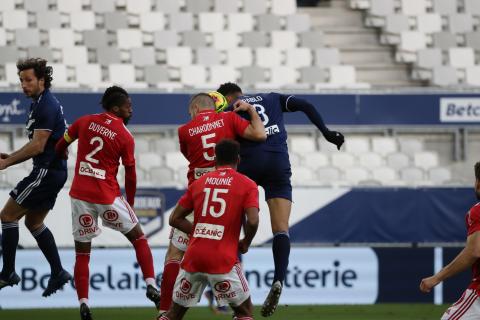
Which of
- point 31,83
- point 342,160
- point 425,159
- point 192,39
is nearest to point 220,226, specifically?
point 31,83

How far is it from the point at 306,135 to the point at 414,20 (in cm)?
380

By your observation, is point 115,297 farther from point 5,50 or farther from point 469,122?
point 469,122

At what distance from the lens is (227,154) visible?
8406 mm

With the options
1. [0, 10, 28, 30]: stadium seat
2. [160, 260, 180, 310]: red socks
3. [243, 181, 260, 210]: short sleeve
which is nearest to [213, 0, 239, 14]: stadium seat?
[0, 10, 28, 30]: stadium seat

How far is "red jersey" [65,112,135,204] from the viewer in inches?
400

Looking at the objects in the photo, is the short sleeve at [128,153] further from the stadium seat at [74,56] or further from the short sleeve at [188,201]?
the stadium seat at [74,56]

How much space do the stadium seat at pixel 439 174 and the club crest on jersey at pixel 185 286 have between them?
33.7ft

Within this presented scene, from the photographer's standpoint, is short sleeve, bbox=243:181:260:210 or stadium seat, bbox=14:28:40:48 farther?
stadium seat, bbox=14:28:40:48

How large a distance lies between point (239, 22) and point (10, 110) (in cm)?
444

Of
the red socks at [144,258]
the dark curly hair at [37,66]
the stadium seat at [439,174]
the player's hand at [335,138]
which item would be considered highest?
the dark curly hair at [37,66]

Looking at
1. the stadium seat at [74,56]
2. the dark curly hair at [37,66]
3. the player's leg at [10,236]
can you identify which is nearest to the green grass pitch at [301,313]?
the player's leg at [10,236]

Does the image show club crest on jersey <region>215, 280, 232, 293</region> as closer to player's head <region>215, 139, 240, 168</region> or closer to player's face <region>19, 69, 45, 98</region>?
player's head <region>215, 139, 240, 168</region>

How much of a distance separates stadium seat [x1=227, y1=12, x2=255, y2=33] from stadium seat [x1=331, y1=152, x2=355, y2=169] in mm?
2818

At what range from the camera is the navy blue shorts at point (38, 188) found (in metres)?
10.9
